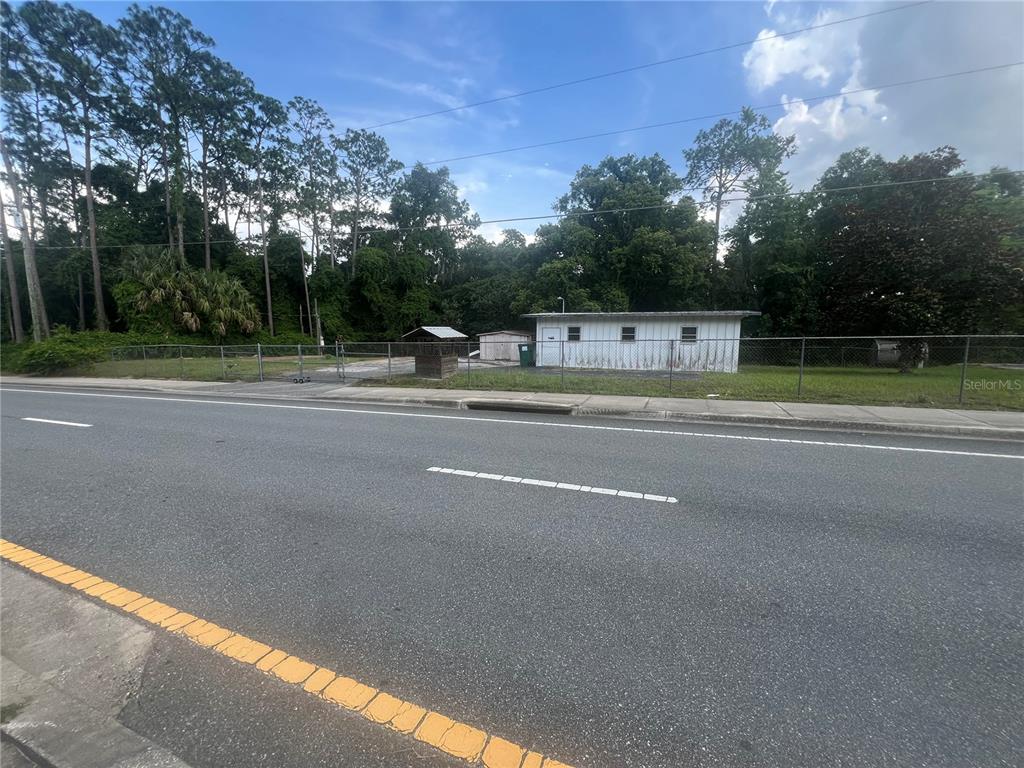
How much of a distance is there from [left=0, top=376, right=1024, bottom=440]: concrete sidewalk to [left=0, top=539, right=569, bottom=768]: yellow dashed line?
7.72 m

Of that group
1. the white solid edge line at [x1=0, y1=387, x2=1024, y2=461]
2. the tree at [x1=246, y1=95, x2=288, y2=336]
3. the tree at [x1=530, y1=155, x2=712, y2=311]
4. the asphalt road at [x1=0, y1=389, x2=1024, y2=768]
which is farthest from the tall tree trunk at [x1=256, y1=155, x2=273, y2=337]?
the asphalt road at [x1=0, y1=389, x2=1024, y2=768]

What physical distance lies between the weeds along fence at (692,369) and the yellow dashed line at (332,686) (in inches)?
410

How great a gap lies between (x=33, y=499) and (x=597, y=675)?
5891mm

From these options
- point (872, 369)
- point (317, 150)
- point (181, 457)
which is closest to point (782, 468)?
point (181, 457)

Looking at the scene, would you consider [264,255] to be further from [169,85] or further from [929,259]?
[929,259]

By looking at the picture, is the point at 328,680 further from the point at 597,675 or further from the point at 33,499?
the point at 33,499

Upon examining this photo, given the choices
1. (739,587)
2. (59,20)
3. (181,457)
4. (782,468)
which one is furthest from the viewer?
(59,20)

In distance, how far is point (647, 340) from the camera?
21.7m

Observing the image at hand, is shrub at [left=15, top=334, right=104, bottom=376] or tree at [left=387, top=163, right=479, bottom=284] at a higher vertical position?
tree at [left=387, top=163, right=479, bottom=284]

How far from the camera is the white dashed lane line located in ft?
15.0

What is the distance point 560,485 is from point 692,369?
710 inches

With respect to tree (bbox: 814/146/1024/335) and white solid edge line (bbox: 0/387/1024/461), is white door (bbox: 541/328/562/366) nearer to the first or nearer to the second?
tree (bbox: 814/146/1024/335)

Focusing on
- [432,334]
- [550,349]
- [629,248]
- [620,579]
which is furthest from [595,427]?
[629,248]

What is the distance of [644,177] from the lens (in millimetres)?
39531
